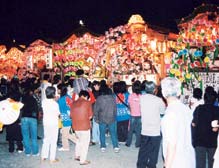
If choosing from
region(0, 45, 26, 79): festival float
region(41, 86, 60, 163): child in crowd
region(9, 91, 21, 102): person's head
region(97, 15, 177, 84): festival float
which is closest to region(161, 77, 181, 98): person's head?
region(41, 86, 60, 163): child in crowd

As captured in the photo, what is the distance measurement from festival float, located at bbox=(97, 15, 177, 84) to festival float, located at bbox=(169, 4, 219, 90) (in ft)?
6.25

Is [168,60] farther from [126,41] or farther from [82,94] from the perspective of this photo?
[82,94]

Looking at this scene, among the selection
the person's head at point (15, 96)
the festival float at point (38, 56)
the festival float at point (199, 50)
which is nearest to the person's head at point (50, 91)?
the person's head at point (15, 96)

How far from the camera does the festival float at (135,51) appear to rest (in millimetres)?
18344

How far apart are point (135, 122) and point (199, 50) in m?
4.16

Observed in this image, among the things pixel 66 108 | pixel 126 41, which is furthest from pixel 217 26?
pixel 66 108

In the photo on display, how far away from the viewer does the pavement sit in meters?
8.23

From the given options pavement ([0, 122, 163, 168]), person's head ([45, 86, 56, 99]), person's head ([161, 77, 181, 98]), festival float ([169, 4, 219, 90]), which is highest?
festival float ([169, 4, 219, 90])

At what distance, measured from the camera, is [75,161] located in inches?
342

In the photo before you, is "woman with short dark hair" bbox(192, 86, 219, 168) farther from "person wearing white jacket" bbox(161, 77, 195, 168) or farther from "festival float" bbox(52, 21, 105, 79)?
"festival float" bbox(52, 21, 105, 79)

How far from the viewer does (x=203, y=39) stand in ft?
46.6

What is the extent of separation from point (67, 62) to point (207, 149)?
718 inches

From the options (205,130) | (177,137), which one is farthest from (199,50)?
(177,137)

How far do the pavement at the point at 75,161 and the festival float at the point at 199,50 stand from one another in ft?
11.1
